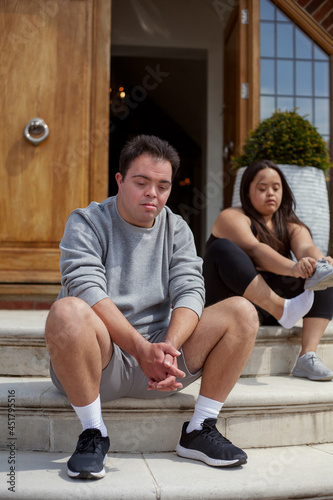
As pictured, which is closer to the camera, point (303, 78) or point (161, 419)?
point (161, 419)

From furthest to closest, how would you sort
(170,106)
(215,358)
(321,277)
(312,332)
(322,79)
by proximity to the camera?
(170,106) → (322,79) → (312,332) → (321,277) → (215,358)

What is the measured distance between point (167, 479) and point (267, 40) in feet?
10.5

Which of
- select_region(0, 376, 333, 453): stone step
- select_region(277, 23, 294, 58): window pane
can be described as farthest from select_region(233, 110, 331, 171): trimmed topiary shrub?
select_region(0, 376, 333, 453): stone step

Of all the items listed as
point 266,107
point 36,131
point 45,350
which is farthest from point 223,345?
point 266,107

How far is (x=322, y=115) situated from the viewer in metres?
3.79

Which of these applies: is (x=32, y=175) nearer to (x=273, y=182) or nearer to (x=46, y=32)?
(x=46, y=32)

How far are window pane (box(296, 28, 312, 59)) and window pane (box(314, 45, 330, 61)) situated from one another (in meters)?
0.04

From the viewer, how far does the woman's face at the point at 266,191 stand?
240 cm

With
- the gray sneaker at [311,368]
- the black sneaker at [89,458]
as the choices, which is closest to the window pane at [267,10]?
the gray sneaker at [311,368]

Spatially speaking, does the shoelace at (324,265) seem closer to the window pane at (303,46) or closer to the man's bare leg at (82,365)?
the man's bare leg at (82,365)

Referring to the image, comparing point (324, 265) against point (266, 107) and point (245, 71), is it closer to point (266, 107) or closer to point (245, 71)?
point (266, 107)

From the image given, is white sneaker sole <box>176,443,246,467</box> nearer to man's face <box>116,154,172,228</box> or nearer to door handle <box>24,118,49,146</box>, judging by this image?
man's face <box>116,154,172,228</box>

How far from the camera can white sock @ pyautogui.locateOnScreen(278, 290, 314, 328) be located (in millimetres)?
2004

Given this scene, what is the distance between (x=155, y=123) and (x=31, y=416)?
7.38 meters
